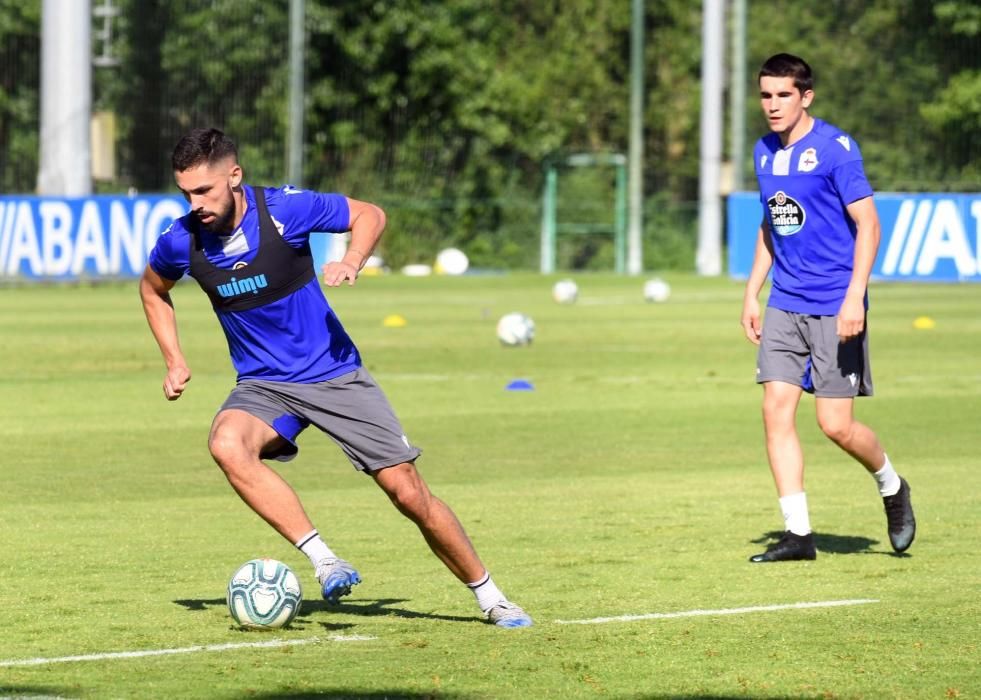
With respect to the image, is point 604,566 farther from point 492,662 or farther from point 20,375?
point 20,375

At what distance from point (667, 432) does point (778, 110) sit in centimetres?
586

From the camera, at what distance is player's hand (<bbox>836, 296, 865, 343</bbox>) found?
8609 mm

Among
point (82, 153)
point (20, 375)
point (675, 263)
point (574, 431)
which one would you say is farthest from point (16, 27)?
point (574, 431)

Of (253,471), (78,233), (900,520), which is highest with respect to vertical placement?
(253,471)

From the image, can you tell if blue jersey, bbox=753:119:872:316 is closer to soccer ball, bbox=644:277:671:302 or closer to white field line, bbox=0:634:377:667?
white field line, bbox=0:634:377:667

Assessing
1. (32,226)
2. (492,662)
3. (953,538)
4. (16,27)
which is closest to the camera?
(492,662)

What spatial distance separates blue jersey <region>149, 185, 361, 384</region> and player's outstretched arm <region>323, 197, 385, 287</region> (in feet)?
0.17

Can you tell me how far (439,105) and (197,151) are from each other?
4497 centimetres

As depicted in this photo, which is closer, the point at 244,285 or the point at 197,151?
the point at 197,151

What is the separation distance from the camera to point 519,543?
9.46 metres

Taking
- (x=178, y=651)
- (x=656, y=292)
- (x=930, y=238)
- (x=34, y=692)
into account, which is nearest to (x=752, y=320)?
(x=178, y=651)

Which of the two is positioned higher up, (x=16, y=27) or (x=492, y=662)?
(x=16, y=27)

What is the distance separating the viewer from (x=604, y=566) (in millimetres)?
8773

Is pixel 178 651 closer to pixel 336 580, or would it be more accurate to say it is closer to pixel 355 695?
pixel 336 580
